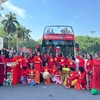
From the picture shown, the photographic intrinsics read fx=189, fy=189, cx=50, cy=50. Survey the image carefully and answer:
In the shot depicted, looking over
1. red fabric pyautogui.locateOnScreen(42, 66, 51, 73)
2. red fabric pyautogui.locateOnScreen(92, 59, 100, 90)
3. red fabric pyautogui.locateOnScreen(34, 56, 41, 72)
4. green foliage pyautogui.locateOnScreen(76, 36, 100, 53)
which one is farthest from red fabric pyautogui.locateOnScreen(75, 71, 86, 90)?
green foliage pyautogui.locateOnScreen(76, 36, 100, 53)

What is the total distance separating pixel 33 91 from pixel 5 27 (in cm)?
3682

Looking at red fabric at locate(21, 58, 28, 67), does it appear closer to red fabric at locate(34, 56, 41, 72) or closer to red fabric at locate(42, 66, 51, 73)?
red fabric at locate(34, 56, 41, 72)

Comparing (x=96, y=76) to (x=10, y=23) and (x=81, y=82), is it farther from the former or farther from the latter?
(x=10, y=23)

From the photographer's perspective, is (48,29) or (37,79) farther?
(48,29)

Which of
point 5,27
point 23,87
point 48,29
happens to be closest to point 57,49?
point 48,29

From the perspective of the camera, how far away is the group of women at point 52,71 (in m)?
6.66

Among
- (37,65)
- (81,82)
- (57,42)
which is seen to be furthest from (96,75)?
(57,42)

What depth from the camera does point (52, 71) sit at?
835 cm

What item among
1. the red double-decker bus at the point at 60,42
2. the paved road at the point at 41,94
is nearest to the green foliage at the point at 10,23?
the red double-decker bus at the point at 60,42

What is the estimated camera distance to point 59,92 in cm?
643

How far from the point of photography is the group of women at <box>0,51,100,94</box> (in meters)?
6.66

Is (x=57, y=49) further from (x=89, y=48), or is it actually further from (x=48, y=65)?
(x=89, y=48)

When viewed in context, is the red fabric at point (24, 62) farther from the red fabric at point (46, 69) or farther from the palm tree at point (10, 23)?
the palm tree at point (10, 23)

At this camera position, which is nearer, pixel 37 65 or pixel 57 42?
pixel 37 65
